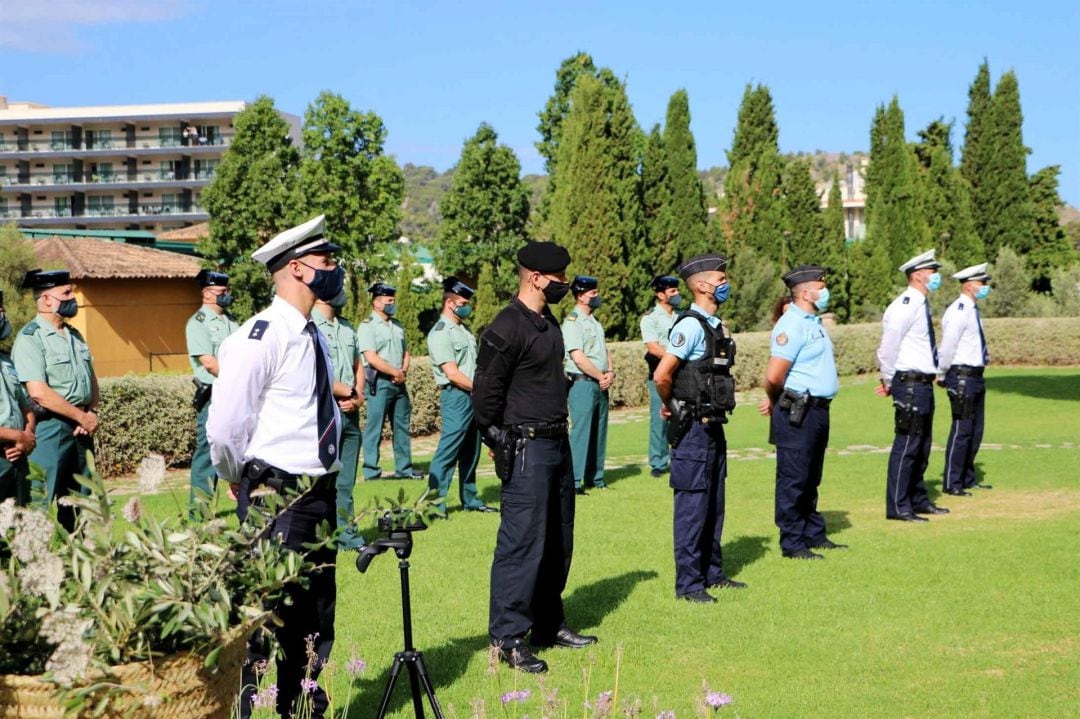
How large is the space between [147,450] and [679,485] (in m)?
9.68

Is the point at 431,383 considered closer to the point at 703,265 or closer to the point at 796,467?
the point at 796,467

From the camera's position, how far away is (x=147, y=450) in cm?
1516

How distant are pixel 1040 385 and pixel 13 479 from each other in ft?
77.2

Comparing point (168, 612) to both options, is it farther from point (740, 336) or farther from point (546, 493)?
point (740, 336)

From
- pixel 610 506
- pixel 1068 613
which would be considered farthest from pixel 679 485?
→ pixel 610 506

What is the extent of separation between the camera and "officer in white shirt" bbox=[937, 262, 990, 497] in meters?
11.8

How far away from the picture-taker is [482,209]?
188 feet

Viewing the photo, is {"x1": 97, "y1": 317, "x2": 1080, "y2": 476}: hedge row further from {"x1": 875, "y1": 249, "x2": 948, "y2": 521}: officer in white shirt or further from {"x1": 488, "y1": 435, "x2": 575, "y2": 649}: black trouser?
{"x1": 488, "y1": 435, "x2": 575, "y2": 649}: black trouser

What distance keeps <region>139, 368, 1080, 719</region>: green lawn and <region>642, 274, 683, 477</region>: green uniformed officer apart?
4.76 feet

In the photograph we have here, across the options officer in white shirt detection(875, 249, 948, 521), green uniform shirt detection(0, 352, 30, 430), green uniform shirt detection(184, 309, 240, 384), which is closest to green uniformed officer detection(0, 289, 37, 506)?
green uniform shirt detection(0, 352, 30, 430)

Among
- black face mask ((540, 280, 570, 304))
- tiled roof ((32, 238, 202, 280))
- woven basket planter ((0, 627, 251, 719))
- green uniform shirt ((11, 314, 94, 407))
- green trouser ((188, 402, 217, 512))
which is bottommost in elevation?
green trouser ((188, 402, 217, 512))

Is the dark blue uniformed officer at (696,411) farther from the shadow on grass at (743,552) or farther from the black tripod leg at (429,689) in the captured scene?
the black tripod leg at (429,689)

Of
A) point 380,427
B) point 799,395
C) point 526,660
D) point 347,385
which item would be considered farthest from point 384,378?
point 526,660

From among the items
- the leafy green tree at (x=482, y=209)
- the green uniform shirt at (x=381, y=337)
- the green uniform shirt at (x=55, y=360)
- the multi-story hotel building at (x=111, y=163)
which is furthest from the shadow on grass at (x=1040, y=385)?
the multi-story hotel building at (x=111, y=163)
